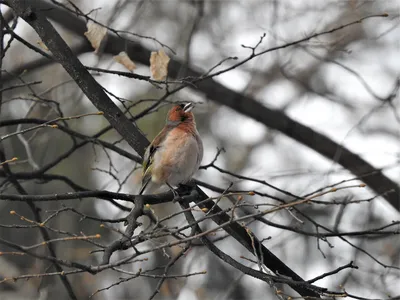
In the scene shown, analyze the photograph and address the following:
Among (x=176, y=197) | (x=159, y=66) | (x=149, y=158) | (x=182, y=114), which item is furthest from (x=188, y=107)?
(x=176, y=197)

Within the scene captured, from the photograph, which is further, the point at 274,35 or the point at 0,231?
the point at 0,231

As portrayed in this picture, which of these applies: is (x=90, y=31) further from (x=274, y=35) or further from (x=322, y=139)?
(x=322, y=139)

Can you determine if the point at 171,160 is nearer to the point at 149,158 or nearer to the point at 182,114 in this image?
the point at 149,158

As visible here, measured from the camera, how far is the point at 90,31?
5000 mm

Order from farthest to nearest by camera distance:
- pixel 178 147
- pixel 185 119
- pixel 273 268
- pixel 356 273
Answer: pixel 356 273 → pixel 185 119 → pixel 178 147 → pixel 273 268

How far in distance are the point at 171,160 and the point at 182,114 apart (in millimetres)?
758

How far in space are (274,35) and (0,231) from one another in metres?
7.34

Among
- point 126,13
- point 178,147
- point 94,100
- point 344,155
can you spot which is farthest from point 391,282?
point 126,13

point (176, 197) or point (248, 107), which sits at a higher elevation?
point (248, 107)

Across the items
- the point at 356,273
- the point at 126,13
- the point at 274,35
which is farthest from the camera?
the point at 126,13

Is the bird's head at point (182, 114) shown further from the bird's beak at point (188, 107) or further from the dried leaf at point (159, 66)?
the dried leaf at point (159, 66)

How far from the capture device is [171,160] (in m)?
4.86

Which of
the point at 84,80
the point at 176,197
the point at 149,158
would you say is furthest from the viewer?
the point at 149,158

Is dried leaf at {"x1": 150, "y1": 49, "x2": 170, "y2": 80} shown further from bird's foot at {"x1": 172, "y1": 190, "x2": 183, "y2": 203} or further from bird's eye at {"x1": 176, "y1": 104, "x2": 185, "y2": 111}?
bird's foot at {"x1": 172, "y1": 190, "x2": 183, "y2": 203}
